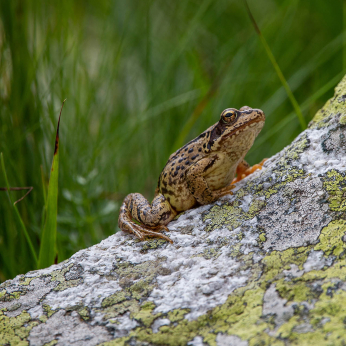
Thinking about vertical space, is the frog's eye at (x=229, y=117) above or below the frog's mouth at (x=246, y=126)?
above

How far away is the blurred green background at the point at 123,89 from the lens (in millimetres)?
3766

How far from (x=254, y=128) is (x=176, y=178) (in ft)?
2.96

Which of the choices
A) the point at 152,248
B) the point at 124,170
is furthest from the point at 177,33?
the point at 152,248

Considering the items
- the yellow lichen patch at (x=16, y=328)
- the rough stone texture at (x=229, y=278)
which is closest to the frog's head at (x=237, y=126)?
the rough stone texture at (x=229, y=278)

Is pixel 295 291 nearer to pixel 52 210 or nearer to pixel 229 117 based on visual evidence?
pixel 52 210

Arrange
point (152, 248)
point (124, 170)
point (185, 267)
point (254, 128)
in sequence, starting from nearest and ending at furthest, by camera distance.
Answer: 1. point (185, 267)
2. point (152, 248)
3. point (254, 128)
4. point (124, 170)

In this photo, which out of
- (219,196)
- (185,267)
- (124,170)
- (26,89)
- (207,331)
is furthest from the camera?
(124,170)

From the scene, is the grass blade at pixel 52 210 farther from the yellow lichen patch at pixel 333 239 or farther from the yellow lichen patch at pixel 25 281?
the yellow lichen patch at pixel 333 239

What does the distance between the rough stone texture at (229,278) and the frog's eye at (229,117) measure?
26.5 inches

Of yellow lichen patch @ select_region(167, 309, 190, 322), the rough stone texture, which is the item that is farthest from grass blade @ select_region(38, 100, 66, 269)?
yellow lichen patch @ select_region(167, 309, 190, 322)

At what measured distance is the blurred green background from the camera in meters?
3.77

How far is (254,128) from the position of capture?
3.41 metres

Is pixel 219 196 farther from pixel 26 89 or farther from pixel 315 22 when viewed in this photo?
pixel 315 22

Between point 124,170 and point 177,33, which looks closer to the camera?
point 124,170
